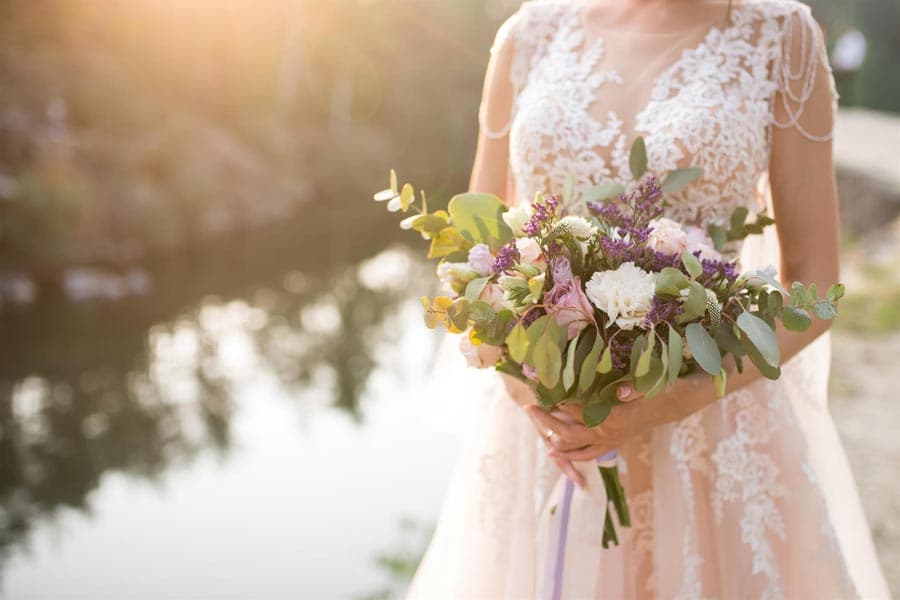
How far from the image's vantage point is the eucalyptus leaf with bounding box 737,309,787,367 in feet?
4.05

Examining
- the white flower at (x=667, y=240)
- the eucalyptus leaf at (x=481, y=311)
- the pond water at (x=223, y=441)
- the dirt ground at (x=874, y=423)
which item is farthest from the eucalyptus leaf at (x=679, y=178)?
the dirt ground at (x=874, y=423)

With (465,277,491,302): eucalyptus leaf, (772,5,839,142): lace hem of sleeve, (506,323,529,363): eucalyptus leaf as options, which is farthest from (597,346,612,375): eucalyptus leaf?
(772,5,839,142): lace hem of sleeve

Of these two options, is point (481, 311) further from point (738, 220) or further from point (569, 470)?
point (738, 220)

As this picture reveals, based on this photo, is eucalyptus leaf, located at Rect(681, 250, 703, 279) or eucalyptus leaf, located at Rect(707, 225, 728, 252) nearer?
eucalyptus leaf, located at Rect(681, 250, 703, 279)

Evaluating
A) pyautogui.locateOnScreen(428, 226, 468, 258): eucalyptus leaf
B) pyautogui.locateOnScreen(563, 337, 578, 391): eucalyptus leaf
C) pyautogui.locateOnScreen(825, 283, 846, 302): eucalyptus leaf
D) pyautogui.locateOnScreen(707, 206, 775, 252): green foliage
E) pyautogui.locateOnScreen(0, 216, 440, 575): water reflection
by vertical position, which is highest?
pyautogui.locateOnScreen(0, 216, 440, 575): water reflection

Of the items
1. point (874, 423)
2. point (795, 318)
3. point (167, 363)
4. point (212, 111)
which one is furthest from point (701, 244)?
point (212, 111)

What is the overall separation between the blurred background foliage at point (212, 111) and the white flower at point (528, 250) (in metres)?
9.85

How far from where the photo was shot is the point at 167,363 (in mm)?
7875

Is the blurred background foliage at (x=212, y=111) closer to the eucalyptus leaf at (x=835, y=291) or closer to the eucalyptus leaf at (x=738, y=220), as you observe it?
the eucalyptus leaf at (x=738, y=220)

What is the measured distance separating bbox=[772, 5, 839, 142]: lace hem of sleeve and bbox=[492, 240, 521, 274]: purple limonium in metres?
0.64

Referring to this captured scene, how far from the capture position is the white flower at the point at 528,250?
1309mm

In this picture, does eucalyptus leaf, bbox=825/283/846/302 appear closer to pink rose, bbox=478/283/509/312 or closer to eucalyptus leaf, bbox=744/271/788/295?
eucalyptus leaf, bbox=744/271/788/295

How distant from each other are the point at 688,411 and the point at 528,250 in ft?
1.43

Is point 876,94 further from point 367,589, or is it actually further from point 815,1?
point 367,589
